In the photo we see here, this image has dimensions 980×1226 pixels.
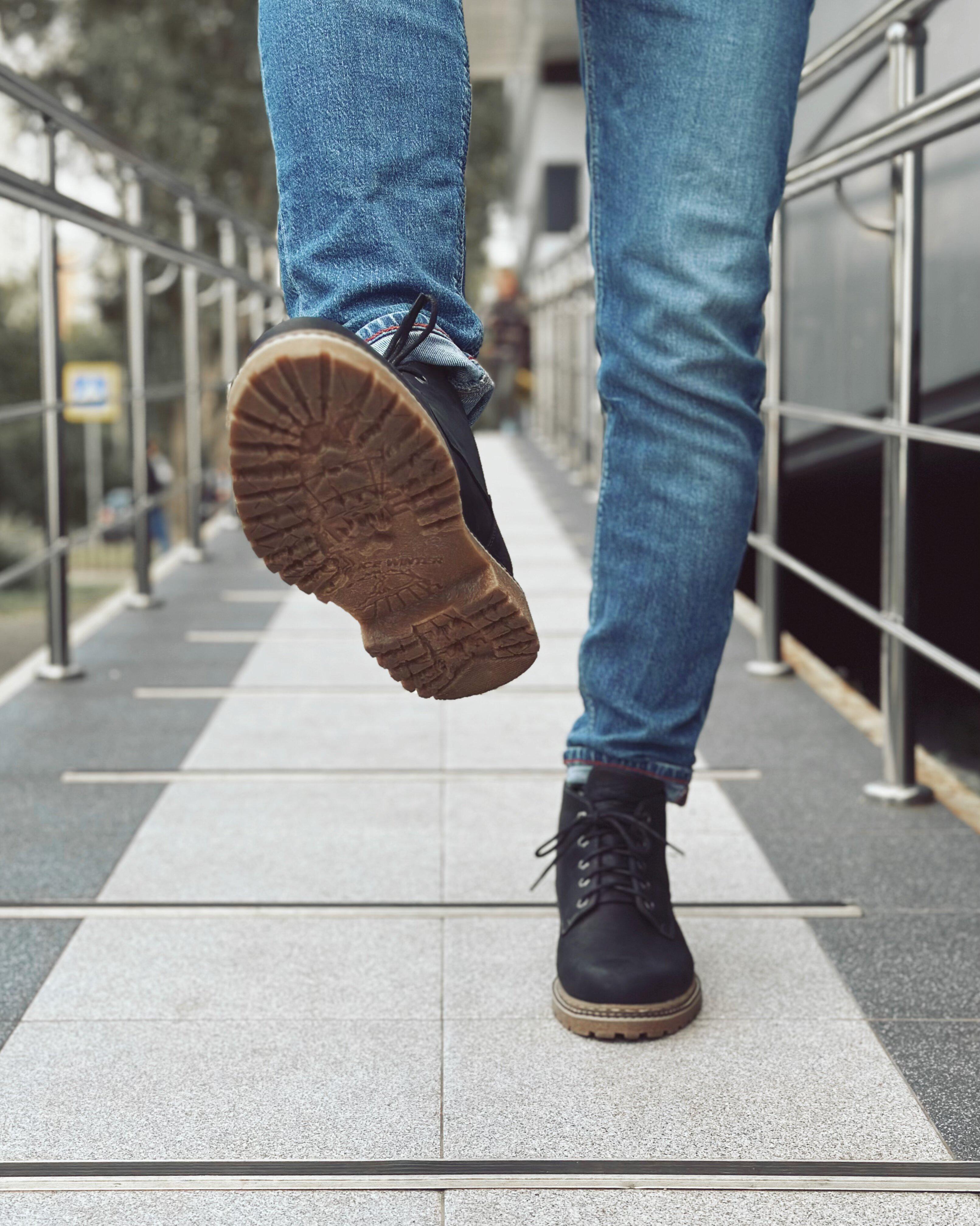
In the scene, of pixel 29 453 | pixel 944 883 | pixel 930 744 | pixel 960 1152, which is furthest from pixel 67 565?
pixel 29 453

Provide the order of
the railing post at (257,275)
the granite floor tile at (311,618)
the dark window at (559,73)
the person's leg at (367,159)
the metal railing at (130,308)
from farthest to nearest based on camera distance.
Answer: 1. the dark window at (559,73)
2. the railing post at (257,275)
3. the granite floor tile at (311,618)
4. the metal railing at (130,308)
5. the person's leg at (367,159)

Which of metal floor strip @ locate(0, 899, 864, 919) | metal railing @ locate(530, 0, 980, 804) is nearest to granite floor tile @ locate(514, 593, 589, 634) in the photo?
metal railing @ locate(530, 0, 980, 804)

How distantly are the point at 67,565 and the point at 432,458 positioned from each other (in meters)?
1.63

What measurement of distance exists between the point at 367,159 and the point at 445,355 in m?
0.13

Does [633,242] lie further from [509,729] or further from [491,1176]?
[509,729]

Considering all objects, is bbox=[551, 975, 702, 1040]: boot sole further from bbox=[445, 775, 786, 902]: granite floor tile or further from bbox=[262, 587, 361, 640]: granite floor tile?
bbox=[262, 587, 361, 640]: granite floor tile

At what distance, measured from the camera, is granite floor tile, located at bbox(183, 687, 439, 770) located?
1.75m

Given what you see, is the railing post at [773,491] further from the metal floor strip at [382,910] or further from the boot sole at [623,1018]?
the boot sole at [623,1018]

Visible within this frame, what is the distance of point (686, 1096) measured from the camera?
0.92 meters

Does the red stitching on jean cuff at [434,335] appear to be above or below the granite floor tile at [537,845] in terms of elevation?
above

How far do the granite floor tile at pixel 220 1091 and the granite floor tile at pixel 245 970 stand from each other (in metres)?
0.02

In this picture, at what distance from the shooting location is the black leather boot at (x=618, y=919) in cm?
100

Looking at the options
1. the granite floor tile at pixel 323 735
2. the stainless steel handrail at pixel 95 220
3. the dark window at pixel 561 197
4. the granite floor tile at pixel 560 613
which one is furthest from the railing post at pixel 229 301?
the dark window at pixel 561 197

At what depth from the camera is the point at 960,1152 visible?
2.79 ft
